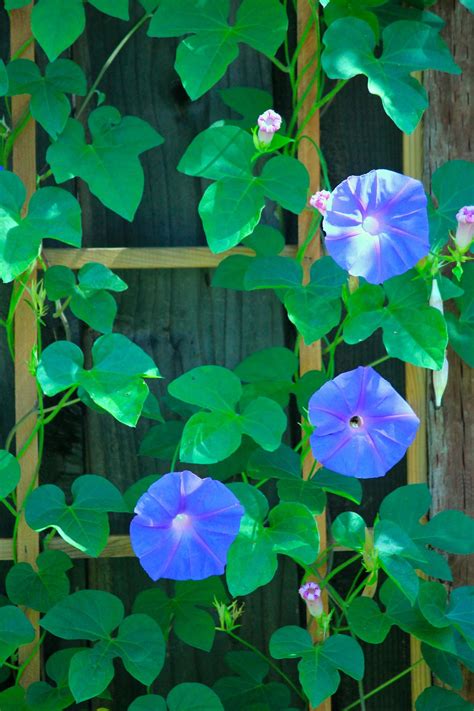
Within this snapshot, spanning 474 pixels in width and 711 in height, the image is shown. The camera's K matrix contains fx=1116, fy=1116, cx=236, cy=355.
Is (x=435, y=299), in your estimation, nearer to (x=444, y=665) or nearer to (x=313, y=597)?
(x=313, y=597)

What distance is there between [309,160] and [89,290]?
45 centimetres

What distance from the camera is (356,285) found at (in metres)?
1.75

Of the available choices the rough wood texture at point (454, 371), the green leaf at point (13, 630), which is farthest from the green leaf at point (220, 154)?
the green leaf at point (13, 630)

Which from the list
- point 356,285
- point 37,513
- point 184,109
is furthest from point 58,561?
point 184,109

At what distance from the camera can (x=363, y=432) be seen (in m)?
1.67

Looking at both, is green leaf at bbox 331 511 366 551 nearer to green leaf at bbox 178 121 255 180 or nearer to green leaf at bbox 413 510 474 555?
green leaf at bbox 413 510 474 555

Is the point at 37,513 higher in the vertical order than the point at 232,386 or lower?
lower

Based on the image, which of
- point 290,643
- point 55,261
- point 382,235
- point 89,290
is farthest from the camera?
point 55,261

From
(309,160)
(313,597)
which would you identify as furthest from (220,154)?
(313,597)

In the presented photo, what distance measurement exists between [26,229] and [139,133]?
0.89 ft

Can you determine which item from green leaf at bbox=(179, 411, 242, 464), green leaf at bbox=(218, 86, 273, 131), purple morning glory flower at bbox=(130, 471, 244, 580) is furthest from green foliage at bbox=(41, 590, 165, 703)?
green leaf at bbox=(218, 86, 273, 131)

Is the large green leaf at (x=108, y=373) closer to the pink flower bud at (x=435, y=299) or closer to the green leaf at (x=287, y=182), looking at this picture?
the green leaf at (x=287, y=182)

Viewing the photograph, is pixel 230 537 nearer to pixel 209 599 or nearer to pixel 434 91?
pixel 209 599

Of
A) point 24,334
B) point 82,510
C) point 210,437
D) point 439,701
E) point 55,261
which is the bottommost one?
point 439,701
